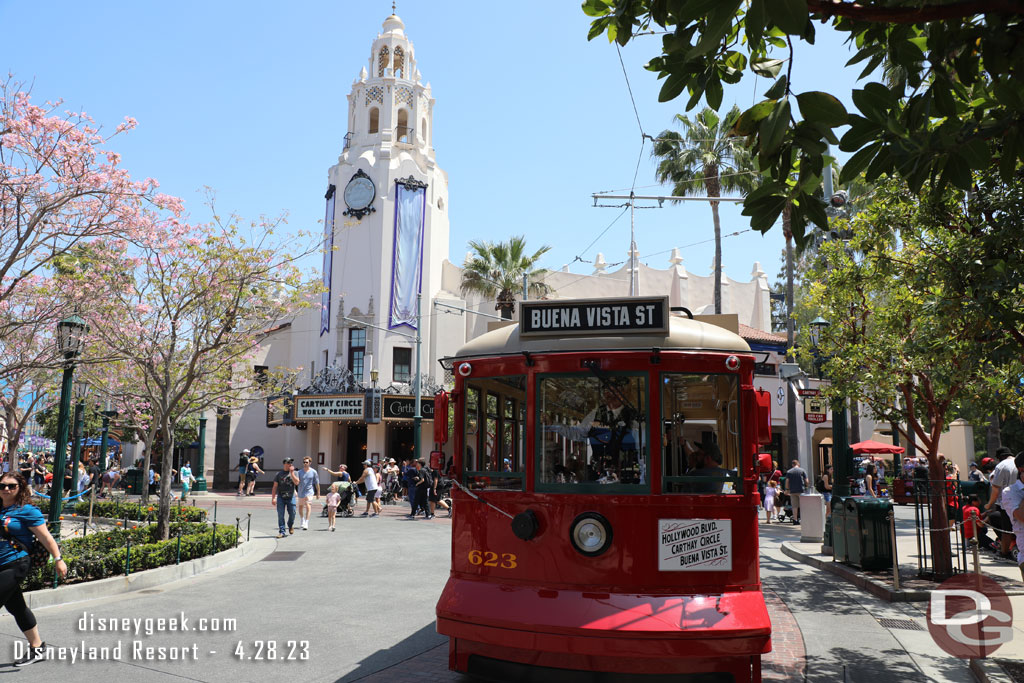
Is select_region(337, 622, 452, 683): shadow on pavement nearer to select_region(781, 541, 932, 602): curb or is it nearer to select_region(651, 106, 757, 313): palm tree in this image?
select_region(781, 541, 932, 602): curb

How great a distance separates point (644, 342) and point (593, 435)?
0.81 m

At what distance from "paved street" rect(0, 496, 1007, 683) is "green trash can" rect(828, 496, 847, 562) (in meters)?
0.55

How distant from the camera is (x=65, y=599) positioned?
9898 mm

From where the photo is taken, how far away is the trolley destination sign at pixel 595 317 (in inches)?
→ 241

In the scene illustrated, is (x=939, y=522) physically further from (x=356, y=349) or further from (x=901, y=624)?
(x=356, y=349)

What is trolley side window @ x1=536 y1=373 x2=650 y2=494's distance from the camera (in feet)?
19.6

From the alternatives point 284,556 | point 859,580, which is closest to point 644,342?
point 859,580

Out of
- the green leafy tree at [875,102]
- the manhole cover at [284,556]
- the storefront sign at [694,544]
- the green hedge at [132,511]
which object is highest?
the green leafy tree at [875,102]

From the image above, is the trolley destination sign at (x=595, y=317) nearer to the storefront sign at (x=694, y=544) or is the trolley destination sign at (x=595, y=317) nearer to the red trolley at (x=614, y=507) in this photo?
the red trolley at (x=614, y=507)

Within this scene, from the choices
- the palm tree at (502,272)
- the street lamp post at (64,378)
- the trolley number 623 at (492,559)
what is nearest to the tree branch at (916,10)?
the trolley number 623 at (492,559)

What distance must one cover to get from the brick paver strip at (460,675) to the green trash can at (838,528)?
16.2 ft

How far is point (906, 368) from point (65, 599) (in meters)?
11.9

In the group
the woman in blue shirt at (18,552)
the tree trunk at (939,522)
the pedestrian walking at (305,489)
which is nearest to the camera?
the woman in blue shirt at (18,552)

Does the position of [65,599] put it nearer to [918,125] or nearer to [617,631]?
[617,631]
